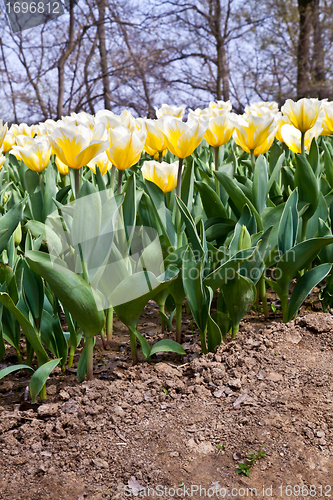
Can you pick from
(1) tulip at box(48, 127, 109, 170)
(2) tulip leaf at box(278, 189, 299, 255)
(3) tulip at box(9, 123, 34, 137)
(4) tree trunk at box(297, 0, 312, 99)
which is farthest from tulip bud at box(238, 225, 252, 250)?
(4) tree trunk at box(297, 0, 312, 99)

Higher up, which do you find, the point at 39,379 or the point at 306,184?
the point at 306,184

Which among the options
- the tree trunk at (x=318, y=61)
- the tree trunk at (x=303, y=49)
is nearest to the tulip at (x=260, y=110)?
the tree trunk at (x=303, y=49)

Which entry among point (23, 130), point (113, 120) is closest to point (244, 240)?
point (113, 120)

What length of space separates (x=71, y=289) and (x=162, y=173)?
0.69 metres

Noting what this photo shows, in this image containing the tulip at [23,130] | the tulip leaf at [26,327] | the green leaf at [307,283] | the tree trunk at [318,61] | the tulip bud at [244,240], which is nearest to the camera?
the tulip leaf at [26,327]

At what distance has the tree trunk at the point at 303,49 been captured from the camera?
11.4 meters

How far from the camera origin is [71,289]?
4.47 ft

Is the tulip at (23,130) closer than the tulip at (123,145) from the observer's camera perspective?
No

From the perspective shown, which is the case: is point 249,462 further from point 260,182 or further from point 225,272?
point 260,182

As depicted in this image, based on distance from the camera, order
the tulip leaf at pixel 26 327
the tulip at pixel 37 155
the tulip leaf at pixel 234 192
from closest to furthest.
→ the tulip leaf at pixel 26 327
the tulip leaf at pixel 234 192
the tulip at pixel 37 155

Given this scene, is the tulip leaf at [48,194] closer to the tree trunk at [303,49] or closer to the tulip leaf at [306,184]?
the tulip leaf at [306,184]

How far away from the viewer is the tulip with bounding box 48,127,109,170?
135 cm

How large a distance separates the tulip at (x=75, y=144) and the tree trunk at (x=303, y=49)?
11.2 meters

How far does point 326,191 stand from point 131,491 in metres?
1.95
